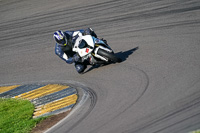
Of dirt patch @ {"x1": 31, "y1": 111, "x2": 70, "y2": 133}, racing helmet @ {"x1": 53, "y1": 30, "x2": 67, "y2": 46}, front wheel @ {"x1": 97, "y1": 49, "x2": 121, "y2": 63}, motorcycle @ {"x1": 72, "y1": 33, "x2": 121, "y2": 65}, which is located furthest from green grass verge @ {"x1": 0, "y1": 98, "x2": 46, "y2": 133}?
front wheel @ {"x1": 97, "y1": 49, "x2": 121, "y2": 63}

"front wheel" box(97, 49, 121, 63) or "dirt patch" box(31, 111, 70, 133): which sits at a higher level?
"front wheel" box(97, 49, 121, 63)

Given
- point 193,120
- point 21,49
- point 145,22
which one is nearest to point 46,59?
point 21,49

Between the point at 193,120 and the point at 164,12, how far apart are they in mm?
8165

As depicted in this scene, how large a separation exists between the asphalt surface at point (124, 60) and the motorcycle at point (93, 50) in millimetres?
334

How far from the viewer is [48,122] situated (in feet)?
28.7

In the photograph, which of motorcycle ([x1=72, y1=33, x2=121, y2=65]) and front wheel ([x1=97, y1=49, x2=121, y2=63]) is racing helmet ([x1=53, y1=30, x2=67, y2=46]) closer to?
motorcycle ([x1=72, y1=33, x2=121, y2=65])

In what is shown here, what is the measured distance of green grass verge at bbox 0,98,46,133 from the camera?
8.97m

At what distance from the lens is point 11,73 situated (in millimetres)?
13625

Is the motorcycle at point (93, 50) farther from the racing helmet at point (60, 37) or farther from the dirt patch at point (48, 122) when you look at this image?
the dirt patch at point (48, 122)

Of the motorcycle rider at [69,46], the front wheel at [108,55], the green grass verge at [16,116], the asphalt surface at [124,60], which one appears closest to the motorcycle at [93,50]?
the front wheel at [108,55]

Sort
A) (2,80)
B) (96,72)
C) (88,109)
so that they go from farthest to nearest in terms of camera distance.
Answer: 1. (2,80)
2. (96,72)
3. (88,109)

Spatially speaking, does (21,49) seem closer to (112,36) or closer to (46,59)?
(46,59)

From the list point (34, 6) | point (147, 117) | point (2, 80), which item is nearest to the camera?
point (147, 117)

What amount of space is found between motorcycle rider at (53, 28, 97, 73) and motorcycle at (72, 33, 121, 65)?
176mm
